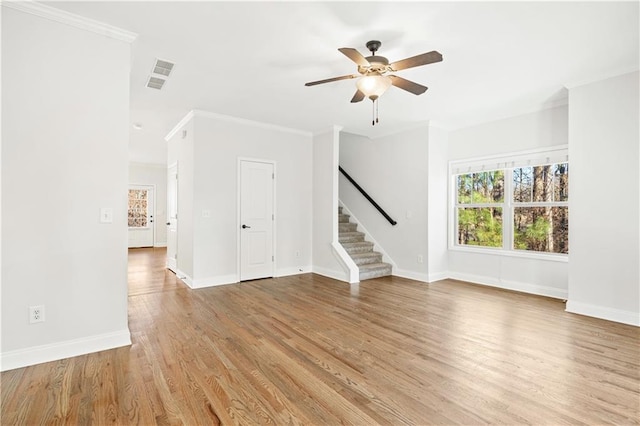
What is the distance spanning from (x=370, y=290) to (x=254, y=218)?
2.29 metres

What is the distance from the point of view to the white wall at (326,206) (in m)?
5.75

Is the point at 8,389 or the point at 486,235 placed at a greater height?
the point at 486,235

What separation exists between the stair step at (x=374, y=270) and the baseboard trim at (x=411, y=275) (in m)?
0.14

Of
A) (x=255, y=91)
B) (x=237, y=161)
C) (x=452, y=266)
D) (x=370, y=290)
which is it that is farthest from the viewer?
(x=452, y=266)

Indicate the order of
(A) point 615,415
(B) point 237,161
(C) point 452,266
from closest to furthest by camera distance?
(A) point 615,415, (B) point 237,161, (C) point 452,266

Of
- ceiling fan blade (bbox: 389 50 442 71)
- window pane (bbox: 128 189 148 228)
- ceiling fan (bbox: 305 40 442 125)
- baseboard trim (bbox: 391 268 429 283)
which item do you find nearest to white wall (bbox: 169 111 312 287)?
baseboard trim (bbox: 391 268 429 283)

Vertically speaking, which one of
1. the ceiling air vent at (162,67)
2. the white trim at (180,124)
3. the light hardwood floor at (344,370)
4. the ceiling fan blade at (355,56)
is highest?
the ceiling air vent at (162,67)

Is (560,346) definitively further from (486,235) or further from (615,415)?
(486,235)

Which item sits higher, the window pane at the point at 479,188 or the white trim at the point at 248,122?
the white trim at the point at 248,122

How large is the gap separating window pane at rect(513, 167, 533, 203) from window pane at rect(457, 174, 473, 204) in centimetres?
73

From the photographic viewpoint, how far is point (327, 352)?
2693mm

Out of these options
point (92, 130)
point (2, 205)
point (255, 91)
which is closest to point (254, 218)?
point (255, 91)

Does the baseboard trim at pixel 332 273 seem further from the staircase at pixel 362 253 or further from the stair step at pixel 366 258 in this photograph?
the stair step at pixel 366 258

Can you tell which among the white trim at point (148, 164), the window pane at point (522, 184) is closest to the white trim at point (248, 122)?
the window pane at point (522, 184)
